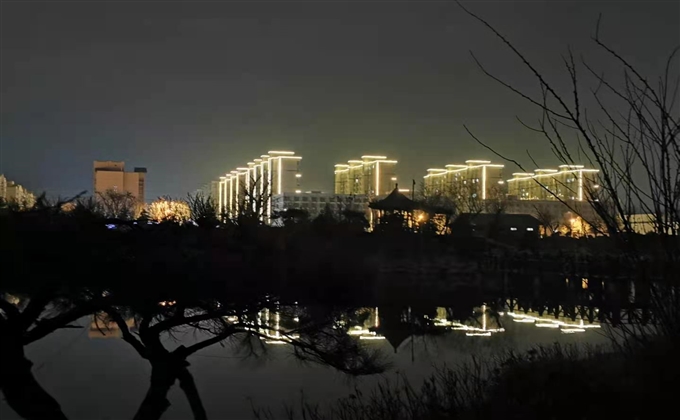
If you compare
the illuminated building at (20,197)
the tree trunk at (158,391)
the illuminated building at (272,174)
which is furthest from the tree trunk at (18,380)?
the illuminated building at (272,174)

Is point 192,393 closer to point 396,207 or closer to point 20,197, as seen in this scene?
point 20,197

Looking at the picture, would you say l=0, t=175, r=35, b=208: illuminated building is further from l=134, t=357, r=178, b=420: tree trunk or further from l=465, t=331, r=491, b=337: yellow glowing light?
l=465, t=331, r=491, b=337: yellow glowing light

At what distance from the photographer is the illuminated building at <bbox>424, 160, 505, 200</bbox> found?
5294 centimetres

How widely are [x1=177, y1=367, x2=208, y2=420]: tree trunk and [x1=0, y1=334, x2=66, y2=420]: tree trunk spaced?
166 centimetres

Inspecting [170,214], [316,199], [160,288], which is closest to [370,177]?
[316,199]

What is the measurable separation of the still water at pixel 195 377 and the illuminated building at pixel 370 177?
2004 inches

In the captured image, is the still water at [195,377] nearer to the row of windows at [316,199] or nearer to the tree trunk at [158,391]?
the tree trunk at [158,391]

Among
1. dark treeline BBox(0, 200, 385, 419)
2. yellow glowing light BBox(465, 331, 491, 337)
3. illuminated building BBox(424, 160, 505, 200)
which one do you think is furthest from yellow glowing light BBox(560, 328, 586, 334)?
illuminated building BBox(424, 160, 505, 200)

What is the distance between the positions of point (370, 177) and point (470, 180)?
9703 mm

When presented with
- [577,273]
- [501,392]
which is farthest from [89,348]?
[577,273]

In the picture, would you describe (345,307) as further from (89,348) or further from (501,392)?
(501,392)

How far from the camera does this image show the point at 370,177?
60562 mm

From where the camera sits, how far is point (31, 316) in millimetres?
3678

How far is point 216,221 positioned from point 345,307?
2.04 meters
